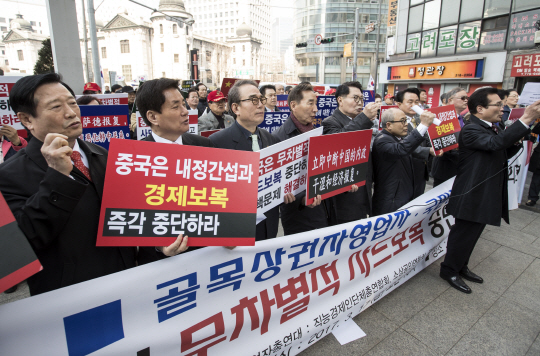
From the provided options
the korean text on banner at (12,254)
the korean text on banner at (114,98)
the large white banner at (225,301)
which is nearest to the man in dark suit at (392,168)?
the large white banner at (225,301)

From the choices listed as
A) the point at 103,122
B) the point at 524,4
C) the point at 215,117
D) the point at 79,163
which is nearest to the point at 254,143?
the point at 79,163

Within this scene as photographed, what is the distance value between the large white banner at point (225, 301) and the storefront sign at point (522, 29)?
14.4 m

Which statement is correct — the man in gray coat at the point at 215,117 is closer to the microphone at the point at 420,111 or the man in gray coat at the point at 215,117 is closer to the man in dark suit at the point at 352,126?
the man in dark suit at the point at 352,126

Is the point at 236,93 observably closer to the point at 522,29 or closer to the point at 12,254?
the point at 12,254

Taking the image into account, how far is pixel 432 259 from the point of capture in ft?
11.2

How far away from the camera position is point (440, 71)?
16.2 m

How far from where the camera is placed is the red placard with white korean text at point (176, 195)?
4.43 feet

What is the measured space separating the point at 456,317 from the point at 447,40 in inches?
685

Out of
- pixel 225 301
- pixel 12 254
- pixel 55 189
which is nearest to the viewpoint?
pixel 12 254

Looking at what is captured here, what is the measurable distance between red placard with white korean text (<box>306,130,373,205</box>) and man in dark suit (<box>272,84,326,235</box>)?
34 cm

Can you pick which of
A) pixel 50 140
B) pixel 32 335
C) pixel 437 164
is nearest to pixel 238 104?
pixel 50 140

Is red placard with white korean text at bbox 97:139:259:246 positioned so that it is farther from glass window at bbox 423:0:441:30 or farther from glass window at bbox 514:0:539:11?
glass window at bbox 423:0:441:30

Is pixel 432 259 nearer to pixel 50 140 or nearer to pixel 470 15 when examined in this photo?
pixel 50 140

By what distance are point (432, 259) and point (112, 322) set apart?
320 centimetres
